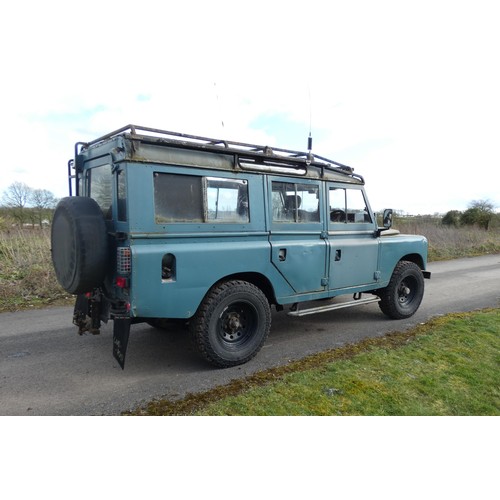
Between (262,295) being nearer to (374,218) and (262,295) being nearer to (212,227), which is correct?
(212,227)

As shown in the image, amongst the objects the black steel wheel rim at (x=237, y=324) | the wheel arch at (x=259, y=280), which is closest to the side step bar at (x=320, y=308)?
the wheel arch at (x=259, y=280)

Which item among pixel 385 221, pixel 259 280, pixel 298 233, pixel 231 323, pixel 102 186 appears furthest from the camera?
pixel 385 221

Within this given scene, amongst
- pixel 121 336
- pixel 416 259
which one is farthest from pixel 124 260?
pixel 416 259

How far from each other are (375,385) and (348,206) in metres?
2.71

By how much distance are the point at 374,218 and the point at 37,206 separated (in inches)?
553

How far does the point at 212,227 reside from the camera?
160 inches

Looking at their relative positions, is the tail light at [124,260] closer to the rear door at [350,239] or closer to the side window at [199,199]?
the side window at [199,199]

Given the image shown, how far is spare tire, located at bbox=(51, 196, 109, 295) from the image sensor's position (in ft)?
11.8

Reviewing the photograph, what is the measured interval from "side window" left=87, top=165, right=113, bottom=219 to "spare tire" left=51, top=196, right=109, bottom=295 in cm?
23

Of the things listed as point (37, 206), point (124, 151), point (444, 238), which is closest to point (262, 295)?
point (124, 151)

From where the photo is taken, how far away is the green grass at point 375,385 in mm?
3250

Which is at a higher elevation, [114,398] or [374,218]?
[374,218]

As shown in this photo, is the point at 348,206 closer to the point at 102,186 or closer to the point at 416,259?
the point at 416,259

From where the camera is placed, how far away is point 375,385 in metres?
3.65
